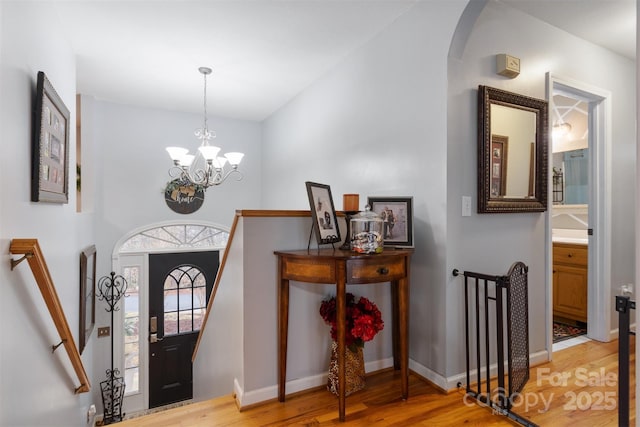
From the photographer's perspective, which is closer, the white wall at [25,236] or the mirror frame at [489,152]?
the white wall at [25,236]

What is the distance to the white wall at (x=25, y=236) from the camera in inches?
52.9

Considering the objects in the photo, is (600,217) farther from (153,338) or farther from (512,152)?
(153,338)

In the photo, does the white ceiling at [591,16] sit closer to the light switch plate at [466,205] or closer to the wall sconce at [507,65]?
the wall sconce at [507,65]

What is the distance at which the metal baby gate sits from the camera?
70.7 inches

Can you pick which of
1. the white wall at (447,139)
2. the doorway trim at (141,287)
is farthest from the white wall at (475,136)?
the doorway trim at (141,287)

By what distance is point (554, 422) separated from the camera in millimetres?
1772

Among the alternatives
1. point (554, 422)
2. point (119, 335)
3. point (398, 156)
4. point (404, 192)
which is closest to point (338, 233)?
point (404, 192)

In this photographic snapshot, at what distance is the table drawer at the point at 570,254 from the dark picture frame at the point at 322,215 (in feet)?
8.81

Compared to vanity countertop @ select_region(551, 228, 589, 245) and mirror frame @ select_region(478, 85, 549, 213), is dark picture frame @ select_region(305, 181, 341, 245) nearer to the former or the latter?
mirror frame @ select_region(478, 85, 549, 213)

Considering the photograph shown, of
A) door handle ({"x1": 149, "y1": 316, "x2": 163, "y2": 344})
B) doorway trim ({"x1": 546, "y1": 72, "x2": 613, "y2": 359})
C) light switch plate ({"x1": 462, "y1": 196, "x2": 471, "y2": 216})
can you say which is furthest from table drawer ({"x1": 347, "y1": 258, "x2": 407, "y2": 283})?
door handle ({"x1": 149, "y1": 316, "x2": 163, "y2": 344})

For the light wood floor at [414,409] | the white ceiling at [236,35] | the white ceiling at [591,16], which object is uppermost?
the white ceiling at [236,35]

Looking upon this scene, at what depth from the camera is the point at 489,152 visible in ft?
7.32

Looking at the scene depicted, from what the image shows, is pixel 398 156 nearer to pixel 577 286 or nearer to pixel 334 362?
pixel 334 362

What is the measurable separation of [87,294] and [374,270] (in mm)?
3397
